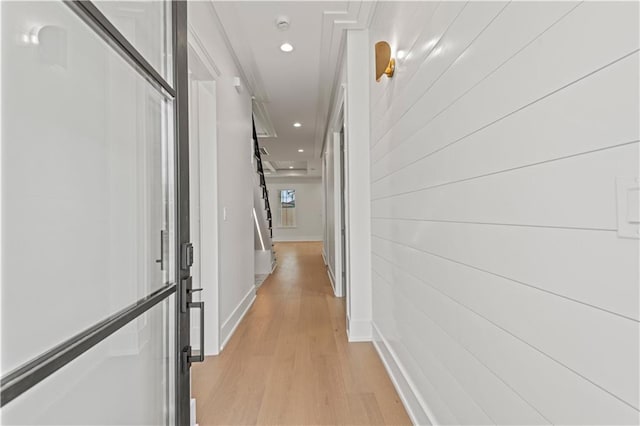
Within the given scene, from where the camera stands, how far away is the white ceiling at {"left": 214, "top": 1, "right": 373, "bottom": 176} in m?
2.47

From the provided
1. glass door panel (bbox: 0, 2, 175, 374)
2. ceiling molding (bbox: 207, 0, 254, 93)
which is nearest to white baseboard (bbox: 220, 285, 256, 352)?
glass door panel (bbox: 0, 2, 175, 374)

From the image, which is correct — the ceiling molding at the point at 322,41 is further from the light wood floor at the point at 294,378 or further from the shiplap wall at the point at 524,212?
the light wood floor at the point at 294,378

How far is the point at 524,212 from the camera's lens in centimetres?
81

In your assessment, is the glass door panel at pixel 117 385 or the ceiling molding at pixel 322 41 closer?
the glass door panel at pixel 117 385

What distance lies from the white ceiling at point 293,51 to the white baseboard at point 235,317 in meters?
2.48

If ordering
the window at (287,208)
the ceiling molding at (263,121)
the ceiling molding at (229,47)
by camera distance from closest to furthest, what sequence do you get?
the ceiling molding at (229,47), the ceiling molding at (263,121), the window at (287,208)

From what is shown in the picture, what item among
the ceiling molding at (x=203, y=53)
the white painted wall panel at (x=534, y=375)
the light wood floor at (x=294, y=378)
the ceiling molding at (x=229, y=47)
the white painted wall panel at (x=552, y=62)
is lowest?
the light wood floor at (x=294, y=378)

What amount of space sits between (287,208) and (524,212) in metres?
11.9

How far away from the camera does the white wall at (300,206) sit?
12633 millimetres

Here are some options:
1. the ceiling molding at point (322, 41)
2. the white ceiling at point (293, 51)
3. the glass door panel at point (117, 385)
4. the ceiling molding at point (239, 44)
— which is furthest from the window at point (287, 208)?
the glass door panel at point (117, 385)

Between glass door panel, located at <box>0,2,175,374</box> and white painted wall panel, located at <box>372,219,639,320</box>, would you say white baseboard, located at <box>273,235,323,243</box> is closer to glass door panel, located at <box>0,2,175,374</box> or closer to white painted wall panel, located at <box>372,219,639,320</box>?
white painted wall panel, located at <box>372,219,639,320</box>

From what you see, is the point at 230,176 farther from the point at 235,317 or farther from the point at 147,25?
the point at 147,25

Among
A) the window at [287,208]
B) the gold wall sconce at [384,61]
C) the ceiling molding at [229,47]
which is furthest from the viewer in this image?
the window at [287,208]

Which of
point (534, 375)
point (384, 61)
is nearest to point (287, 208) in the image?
point (384, 61)
